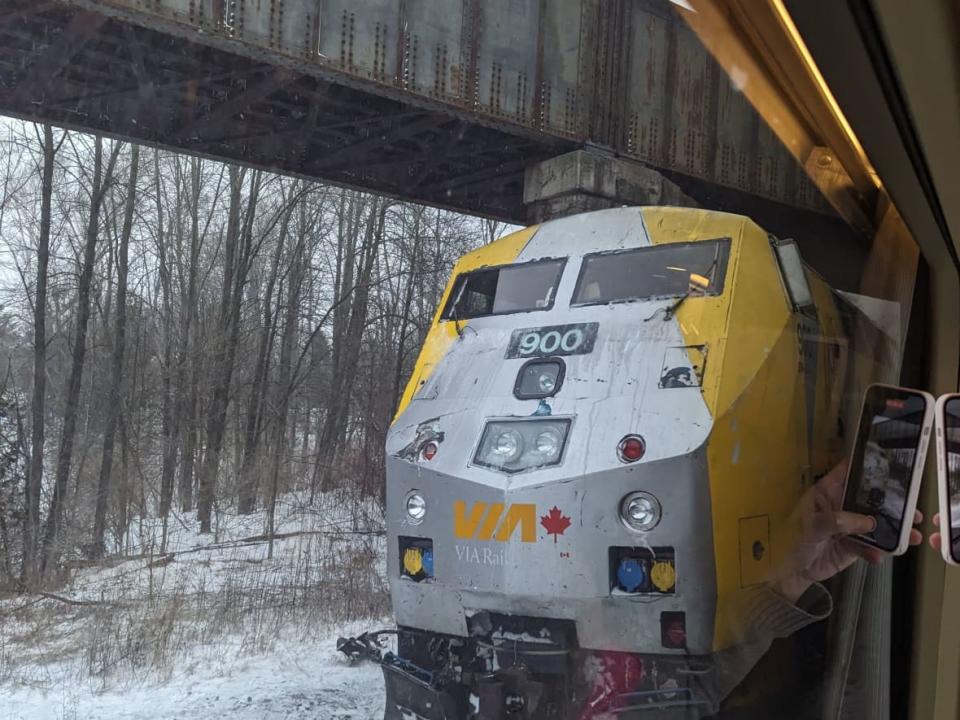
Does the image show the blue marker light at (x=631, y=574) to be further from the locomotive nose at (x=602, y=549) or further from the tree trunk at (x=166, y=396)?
the tree trunk at (x=166, y=396)

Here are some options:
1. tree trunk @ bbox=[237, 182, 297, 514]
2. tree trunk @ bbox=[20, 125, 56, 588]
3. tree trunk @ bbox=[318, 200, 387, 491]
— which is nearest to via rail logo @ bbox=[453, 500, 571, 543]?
tree trunk @ bbox=[318, 200, 387, 491]

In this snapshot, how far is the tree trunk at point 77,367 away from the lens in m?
3.15

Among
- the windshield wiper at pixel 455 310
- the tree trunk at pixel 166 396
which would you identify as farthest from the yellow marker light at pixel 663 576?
the tree trunk at pixel 166 396

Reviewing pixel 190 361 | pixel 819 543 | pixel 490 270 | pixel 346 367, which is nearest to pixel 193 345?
pixel 190 361

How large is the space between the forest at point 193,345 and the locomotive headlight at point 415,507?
24.8 inches

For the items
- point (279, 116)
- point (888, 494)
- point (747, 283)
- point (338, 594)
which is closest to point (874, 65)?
point (888, 494)

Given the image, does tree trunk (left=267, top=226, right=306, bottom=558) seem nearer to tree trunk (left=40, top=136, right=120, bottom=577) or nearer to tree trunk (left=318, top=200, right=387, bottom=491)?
tree trunk (left=318, top=200, right=387, bottom=491)

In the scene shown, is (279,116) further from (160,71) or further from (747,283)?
(747,283)

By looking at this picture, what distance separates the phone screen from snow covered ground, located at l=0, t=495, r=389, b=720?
2021mm

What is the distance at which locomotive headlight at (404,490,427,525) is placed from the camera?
7.99ft

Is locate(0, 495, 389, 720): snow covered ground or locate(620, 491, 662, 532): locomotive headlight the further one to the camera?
locate(0, 495, 389, 720): snow covered ground

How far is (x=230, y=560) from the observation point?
11.5 ft

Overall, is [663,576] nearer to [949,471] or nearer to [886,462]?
[886,462]

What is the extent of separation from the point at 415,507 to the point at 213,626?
4.69 ft
